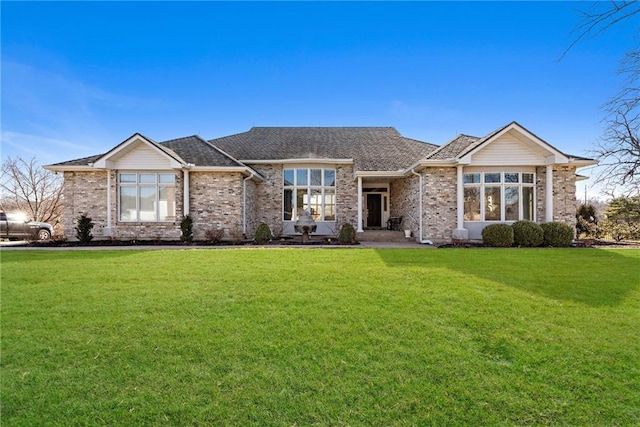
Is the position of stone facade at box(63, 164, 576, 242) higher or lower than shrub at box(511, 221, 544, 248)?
higher

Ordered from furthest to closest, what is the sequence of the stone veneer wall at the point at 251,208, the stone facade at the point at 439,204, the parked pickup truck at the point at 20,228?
the parked pickup truck at the point at 20,228 < the stone veneer wall at the point at 251,208 < the stone facade at the point at 439,204

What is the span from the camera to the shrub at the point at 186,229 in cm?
1434

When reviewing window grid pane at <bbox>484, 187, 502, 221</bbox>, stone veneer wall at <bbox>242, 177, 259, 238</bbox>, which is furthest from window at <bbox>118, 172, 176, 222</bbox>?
window grid pane at <bbox>484, 187, 502, 221</bbox>

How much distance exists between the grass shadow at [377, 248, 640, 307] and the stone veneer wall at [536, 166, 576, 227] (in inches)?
161

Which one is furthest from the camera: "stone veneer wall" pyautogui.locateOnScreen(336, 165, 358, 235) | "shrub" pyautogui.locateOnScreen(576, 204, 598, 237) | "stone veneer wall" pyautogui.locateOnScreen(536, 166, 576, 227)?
"stone veneer wall" pyautogui.locateOnScreen(336, 165, 358, 235)

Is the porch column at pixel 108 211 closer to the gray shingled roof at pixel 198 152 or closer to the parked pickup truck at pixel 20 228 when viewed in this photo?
the gray shingled roof at pixel 198 152

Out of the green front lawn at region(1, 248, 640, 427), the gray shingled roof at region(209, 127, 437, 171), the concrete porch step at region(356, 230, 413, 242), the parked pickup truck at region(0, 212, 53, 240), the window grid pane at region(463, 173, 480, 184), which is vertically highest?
the gray shingled roof at region(209, 127, 437, 171)

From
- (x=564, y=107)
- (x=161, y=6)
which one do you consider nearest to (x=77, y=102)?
(x=161, y=6)

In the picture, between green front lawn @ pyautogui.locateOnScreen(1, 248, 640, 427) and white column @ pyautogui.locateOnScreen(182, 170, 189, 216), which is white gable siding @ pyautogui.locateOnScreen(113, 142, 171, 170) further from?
green front lawn @ pyautogui.locateOnScreen(1, 248, 640, 427)

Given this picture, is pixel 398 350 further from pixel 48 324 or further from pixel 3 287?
pixel 3 287

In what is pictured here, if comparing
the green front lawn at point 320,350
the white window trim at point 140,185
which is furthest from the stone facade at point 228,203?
the green front lawn at point 320,350

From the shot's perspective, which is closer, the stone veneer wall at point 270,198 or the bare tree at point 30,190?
the stone veneer wall at point 270,198

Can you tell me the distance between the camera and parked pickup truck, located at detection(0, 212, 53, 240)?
1633 cm

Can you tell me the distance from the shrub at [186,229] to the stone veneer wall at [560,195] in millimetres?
16337
